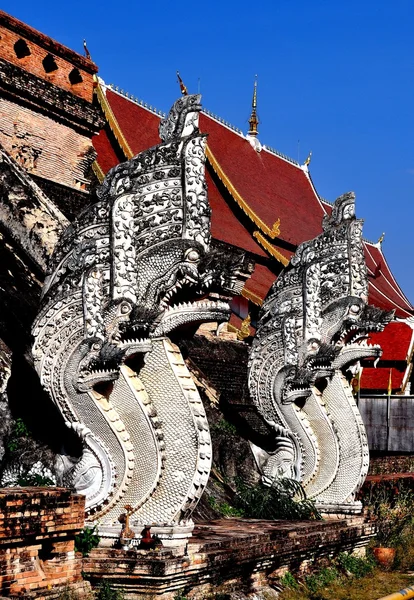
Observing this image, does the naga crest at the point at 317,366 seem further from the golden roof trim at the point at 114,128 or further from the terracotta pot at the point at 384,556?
A: the golden roof trim at the point at 114,128

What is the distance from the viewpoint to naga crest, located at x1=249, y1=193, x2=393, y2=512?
9156mm

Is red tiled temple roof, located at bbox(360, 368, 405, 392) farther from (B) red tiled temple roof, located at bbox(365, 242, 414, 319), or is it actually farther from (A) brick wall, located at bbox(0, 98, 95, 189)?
(A) brick wall, located at bbox(0, 98, 95, 189)

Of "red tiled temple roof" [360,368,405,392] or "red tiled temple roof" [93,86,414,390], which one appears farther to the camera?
"red tiled temple roof" [360,368,405,392]

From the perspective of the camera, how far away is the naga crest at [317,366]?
916 centimetres

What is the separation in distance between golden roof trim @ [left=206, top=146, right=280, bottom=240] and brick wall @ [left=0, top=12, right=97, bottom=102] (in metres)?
10.1

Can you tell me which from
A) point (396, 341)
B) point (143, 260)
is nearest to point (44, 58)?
point (143, 260)

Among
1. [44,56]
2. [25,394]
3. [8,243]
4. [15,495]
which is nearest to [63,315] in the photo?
[25,394]

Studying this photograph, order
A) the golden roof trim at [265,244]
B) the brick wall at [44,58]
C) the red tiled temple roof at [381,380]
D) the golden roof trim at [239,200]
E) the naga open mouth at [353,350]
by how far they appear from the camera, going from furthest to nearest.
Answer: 1. the red tiled temple roof at [381,380]
2. the golden roof trim at [239,200]
3. the golden roof trim at [265,244]
4. the brick wall at [44,58]
5. the naga open mouth at [353,350]

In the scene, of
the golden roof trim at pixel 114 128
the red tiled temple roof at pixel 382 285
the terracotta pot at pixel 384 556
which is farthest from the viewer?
the red tiled temple roof at pixel 382 285

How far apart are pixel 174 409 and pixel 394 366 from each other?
63.2 ft

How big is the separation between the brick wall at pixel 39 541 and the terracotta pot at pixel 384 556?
4.20m

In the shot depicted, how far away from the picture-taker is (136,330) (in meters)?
6.26

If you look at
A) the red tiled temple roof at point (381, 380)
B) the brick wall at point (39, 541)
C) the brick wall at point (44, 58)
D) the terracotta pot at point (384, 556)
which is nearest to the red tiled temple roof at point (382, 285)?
the red tiled temple roof at point (381, 380)

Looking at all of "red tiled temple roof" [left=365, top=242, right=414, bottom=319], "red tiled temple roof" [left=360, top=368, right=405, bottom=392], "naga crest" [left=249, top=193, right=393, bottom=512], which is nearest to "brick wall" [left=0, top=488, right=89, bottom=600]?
"naga crest" [left=249, top=193, right=393, bottom=512]
